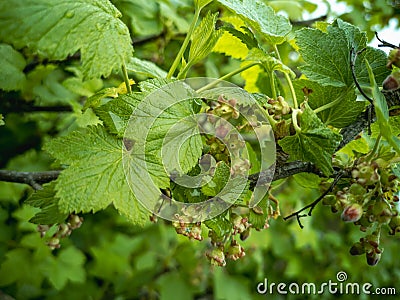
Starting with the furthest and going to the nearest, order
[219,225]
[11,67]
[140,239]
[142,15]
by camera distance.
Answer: [140,239], [142,15], [11,67], [219,225]

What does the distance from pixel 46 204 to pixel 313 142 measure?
388mm

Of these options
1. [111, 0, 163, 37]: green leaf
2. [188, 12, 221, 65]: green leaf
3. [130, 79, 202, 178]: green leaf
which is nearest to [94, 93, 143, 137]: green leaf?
[130, 79, 202, 178]: green leaf

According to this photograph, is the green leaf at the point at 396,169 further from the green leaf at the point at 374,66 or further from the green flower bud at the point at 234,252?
the green flower bud at the point at 234,252

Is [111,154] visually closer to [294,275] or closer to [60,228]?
[60,228]

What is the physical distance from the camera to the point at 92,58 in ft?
1.99

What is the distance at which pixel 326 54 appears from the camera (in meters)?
0.79

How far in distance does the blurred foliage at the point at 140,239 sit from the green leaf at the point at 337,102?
29 centimetres

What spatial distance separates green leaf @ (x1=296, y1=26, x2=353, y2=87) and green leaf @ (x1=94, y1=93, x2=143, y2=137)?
26 centimetres

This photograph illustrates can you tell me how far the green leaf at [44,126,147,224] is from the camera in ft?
2.06

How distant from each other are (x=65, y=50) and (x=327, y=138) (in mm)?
336

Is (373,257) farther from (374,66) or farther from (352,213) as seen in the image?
(374,66)

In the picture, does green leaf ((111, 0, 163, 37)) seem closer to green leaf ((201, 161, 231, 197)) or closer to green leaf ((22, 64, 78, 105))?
green leaf ((22, 64, 78, 105))

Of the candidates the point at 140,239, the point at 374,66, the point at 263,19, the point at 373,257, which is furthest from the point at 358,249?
the point at 140,239

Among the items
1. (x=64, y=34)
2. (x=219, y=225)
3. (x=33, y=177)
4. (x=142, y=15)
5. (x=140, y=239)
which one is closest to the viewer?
(x=64, y=34)
